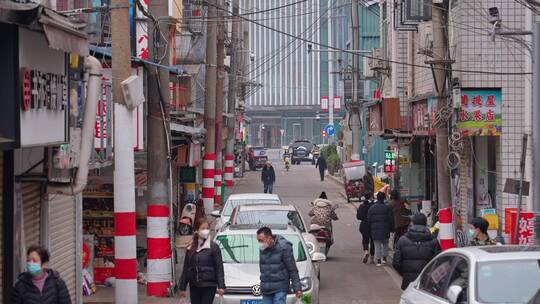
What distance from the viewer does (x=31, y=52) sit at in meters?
9.87

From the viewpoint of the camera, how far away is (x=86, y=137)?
38.0 ft

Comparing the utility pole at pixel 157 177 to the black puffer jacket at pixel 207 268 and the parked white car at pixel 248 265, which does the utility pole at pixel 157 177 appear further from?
the black puffer jacket at pixel 207 268

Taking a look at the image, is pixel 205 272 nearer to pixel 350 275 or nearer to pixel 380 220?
pixel 350 275

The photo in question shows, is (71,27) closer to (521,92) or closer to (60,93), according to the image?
(60,93)

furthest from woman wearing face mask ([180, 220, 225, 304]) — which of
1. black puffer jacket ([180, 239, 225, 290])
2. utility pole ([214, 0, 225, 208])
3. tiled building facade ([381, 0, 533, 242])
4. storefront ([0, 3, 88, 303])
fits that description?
utility pole ([214, 0, 225, 208])

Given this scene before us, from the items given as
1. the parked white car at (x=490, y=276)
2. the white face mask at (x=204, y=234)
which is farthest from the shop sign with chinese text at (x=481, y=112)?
the parked white car at (x=490, y=276)

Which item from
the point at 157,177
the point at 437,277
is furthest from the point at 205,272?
the point at 157,177

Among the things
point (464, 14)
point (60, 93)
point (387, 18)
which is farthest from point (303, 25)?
point (60, 93)

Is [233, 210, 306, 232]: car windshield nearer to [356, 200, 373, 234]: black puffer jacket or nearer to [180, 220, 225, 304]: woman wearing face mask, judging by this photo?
[356, 200, 373, 234]: black puffer jacket

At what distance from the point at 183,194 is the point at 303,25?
6736 centimetres

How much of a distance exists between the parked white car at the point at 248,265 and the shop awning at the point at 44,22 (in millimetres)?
5164

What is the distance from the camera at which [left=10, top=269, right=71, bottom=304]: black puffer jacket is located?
30.3 ft

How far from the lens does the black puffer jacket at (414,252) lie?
13656mm

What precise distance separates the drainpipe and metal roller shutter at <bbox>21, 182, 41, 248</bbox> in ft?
1.22
